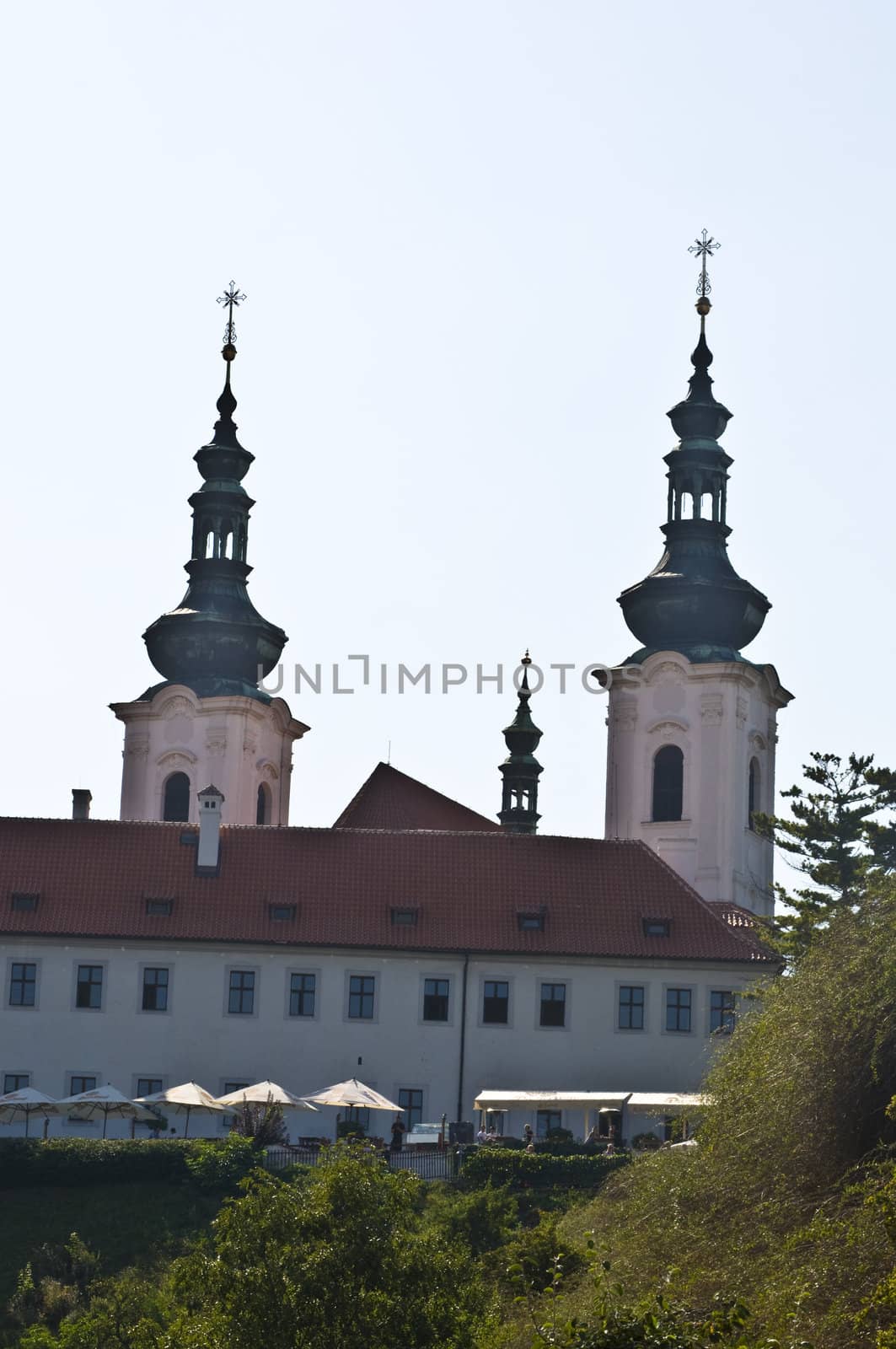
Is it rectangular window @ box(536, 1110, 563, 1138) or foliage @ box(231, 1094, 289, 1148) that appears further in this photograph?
rectangular window @ box(536, 1110, 563, 1138)

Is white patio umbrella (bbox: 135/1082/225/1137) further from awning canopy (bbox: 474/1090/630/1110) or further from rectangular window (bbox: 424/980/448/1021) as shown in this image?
rectangular window (bbox: 424/980/448/1021)

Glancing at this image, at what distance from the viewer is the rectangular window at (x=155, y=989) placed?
54.1 meters

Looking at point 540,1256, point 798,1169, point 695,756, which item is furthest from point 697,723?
point 798,1169

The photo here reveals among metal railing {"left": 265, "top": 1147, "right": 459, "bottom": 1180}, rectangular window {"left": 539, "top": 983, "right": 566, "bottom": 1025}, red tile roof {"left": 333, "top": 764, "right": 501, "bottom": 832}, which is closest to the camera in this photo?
metal railing {"left": 265, "top": 1147, "right": 459, "bottom": 1180}

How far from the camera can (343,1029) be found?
53.8 m

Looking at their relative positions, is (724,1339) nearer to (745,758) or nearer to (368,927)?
(368,927)

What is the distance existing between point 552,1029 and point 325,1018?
4.81m

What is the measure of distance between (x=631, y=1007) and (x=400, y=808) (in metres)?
15.8

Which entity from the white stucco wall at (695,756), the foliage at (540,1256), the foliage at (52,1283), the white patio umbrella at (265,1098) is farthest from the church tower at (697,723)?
the foliage at (540,1256)

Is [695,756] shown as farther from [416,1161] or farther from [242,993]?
[416,1161]

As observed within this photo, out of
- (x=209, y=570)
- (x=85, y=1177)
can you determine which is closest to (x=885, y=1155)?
(x=85, y=1177)

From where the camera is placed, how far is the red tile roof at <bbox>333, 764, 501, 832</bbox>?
68.2 metres

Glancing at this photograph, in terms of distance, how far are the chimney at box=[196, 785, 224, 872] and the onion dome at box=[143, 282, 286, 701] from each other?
47.6ft

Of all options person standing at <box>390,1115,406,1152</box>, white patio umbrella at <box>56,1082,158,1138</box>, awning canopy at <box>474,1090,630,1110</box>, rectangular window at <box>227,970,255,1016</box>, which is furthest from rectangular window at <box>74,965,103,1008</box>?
awning canopy at <box>474,1090,630,1110</box>
